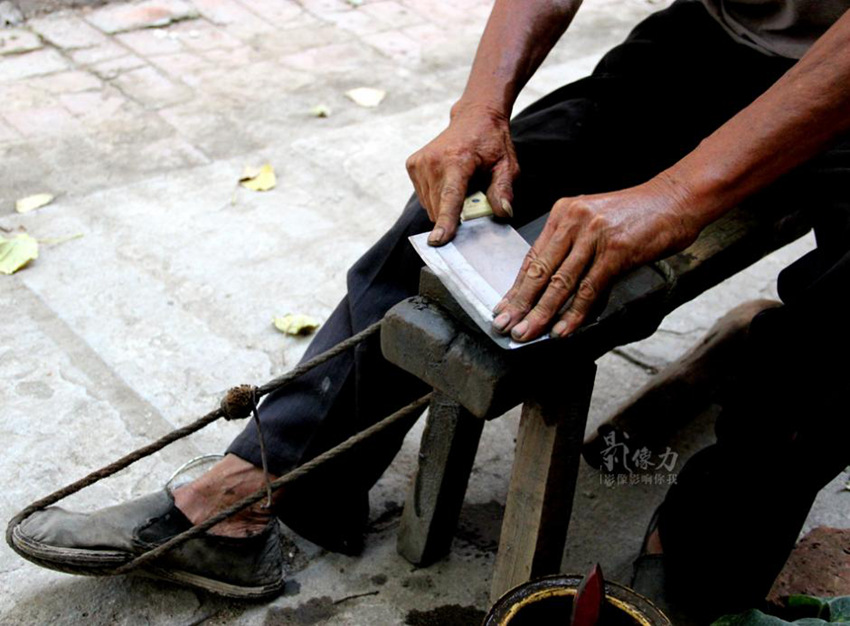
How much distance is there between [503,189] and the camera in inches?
68.3

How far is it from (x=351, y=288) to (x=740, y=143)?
76 centimetres

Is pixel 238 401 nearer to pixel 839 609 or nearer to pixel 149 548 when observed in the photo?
pixel 149 548

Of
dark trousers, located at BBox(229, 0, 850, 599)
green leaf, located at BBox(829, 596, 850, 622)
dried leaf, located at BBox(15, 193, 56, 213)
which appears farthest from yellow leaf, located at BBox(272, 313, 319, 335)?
green leaf, located at BBox(829, 596, 850, 622)

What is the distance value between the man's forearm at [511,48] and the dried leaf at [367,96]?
1.81 metres

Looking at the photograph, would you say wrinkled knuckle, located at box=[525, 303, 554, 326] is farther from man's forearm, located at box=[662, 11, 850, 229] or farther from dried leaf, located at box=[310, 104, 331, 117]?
dried leaf, located at box=[310, 104, 331, 117]

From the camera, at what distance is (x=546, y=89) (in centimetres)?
402

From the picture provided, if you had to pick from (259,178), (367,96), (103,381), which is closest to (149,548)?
(103,381)

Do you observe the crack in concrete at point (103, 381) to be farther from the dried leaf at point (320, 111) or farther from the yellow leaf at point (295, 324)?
the dried leaf at point (320, 111)

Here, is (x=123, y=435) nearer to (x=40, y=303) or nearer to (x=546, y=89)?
(x=40, y=303)

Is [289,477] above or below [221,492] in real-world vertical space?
above

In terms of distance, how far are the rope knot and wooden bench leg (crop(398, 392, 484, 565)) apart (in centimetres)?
33

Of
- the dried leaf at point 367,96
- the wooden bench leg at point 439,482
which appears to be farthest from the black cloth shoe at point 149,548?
the dried leaf at point 367,96

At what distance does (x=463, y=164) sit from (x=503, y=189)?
0.27 feet

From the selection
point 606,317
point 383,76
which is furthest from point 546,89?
point 606,317
